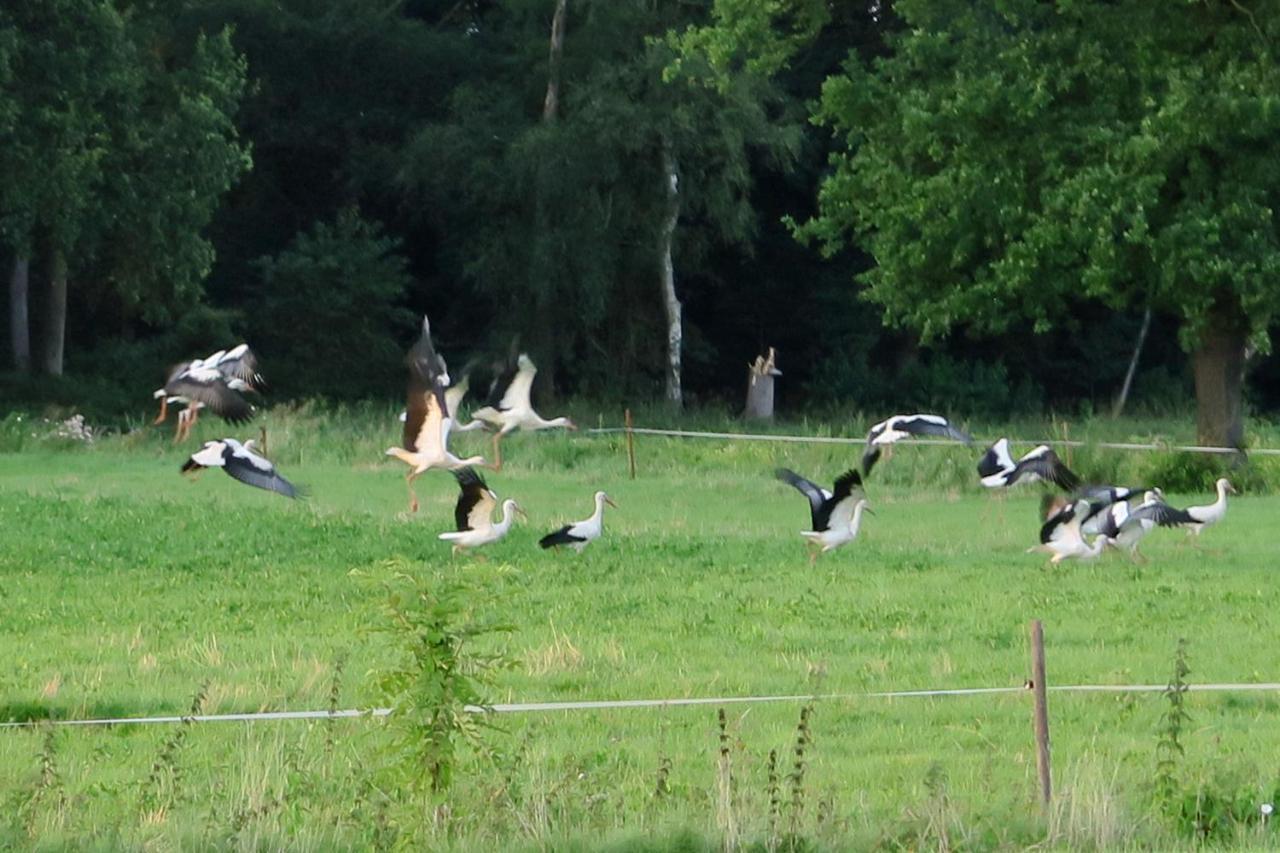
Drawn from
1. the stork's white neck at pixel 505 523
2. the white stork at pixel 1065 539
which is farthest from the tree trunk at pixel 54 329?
the white stork at pixel 1065 539

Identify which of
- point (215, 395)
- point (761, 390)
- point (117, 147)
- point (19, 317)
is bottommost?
point (761, 390)

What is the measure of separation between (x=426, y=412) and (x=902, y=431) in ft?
31.1

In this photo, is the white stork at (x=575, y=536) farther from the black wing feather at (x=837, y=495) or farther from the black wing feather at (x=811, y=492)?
the black wing feather at (x=837, y=495)

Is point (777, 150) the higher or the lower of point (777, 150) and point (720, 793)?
the higher

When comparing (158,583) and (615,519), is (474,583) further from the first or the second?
(615,519)

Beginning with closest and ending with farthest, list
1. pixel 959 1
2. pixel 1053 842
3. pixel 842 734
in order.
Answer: pixel 1053 842 → pixel 842 734 → pixel 959 1

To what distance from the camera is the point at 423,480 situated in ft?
109

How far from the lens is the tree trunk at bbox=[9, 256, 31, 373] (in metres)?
51.3

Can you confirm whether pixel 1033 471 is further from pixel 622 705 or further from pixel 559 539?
pixel 622 705

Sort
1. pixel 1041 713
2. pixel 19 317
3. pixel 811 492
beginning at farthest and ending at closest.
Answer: pixel 19 317 → pixel 811 492 → pixel 1041 713

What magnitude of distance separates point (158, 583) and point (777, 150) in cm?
3377

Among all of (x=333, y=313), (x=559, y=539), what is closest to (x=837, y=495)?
(x=559, y=539)

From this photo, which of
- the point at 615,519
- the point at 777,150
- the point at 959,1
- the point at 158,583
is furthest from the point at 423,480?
the point at 777,150

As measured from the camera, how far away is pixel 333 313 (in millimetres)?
54906
